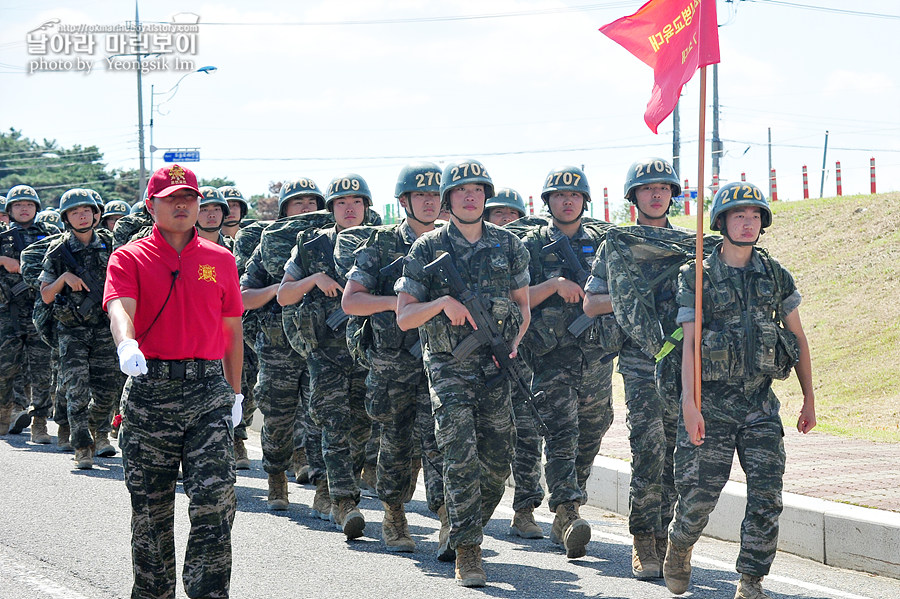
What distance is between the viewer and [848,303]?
1914 cm

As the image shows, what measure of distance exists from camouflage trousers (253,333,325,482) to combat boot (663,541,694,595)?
11.1 feet

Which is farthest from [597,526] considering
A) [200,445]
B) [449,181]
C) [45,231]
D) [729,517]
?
[45,231]

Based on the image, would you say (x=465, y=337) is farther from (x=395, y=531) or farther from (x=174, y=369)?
(x=174, y=369)

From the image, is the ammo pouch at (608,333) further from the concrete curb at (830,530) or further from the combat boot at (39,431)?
the combat boot at (39,431)

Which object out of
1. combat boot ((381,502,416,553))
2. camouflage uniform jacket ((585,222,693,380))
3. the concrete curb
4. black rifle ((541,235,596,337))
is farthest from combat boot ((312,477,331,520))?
the concrete curb

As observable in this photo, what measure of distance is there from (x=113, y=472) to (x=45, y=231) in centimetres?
378

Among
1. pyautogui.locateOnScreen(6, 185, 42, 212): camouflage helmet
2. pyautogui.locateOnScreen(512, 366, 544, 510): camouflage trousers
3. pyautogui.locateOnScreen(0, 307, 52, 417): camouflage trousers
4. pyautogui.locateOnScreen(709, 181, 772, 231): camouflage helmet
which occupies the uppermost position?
pyautogui.locateOnScreen(6, 185, 42, 212): camouflage helmet

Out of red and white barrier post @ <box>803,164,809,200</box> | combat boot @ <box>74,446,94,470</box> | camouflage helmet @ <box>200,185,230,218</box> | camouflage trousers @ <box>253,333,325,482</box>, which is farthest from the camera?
red and white barrier post @ <box>803,164,809,200</box>

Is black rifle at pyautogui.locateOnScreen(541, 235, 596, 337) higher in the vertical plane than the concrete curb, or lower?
higher

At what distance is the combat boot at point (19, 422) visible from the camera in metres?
13.1

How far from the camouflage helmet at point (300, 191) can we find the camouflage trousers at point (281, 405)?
1.22 m

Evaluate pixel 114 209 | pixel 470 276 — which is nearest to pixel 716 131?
pixel 114 209

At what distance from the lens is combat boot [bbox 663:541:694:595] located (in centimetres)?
626

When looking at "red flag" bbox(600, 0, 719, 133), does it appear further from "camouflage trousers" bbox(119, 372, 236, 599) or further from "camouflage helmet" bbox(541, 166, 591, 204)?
"camouflage trousers" bbox(119, 372, 236, 599)
